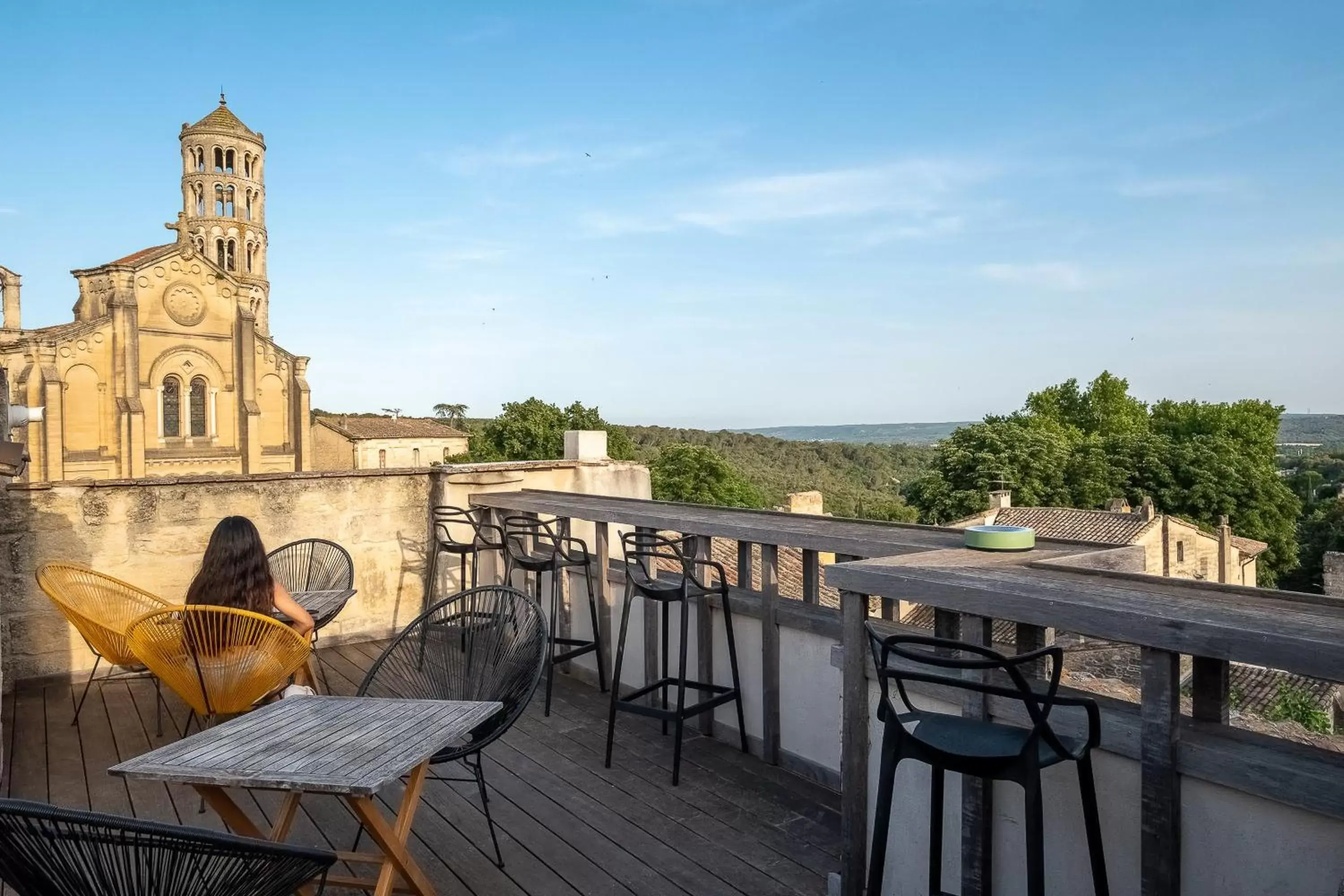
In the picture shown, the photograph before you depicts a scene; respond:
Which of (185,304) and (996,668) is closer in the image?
(996,668)

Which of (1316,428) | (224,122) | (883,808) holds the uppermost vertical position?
(224,122)

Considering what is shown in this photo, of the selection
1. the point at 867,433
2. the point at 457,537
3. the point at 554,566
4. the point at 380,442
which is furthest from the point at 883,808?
the point at 867,433

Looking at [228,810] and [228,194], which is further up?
[228,194]

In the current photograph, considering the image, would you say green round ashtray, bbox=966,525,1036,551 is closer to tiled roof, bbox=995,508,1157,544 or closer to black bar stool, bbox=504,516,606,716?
black bar stool, bbox=504,516,606,716

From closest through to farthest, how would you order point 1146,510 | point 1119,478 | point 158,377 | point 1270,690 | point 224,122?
point 1270,690 < point 1146,510 < point 158,377 < point 1119,478 < point 224,122

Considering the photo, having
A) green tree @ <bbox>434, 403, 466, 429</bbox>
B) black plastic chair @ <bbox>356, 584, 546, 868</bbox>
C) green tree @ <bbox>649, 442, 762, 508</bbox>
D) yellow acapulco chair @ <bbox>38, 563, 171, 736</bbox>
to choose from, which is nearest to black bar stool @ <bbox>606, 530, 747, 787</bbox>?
black plastic chair @ <bbox>356, 584, 546, 868</bbox>

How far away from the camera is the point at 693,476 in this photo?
3753 cm

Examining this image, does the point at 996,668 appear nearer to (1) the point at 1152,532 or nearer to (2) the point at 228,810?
(2) the point at 228,810

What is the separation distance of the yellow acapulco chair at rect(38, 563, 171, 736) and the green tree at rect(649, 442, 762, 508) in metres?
33.4

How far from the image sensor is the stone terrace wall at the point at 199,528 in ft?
14.0

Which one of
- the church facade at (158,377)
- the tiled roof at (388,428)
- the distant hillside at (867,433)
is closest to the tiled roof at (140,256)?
the church facade at (158,377)

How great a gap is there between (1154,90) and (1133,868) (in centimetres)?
2968

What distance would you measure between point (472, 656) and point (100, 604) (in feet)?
5.30

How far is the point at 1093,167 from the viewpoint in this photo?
→ 36.4 meters
